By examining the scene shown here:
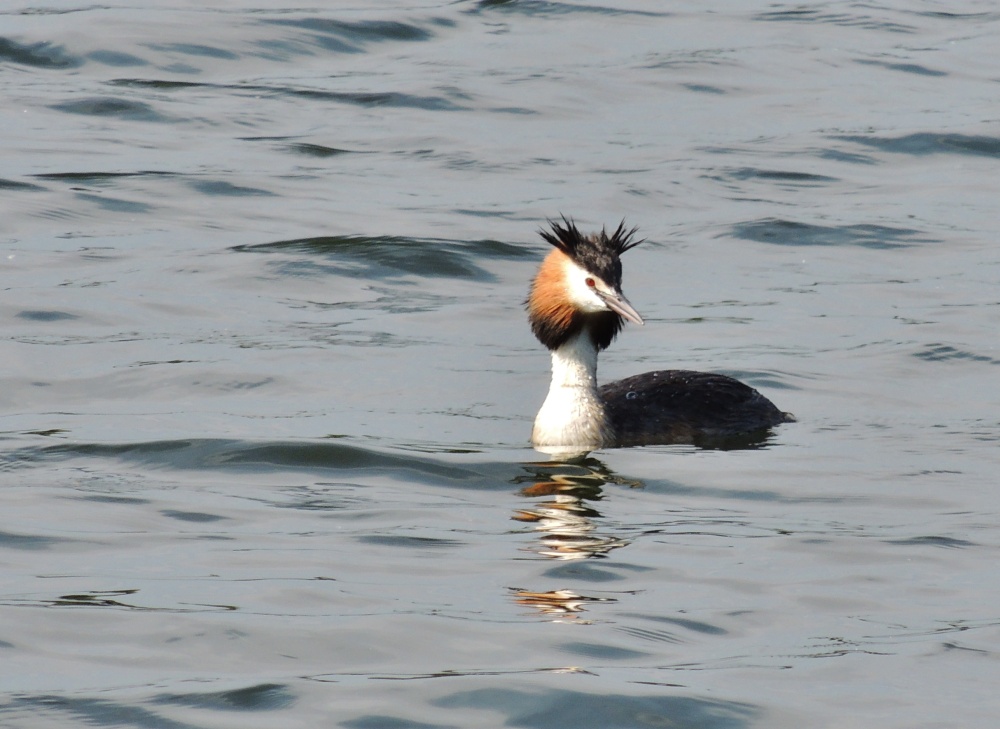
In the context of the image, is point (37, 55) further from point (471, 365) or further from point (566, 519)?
point (566, 519)

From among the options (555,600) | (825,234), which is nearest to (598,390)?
(555,600)

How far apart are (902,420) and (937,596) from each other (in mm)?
4085

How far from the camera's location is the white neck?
10922 mm

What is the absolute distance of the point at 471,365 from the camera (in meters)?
13.1

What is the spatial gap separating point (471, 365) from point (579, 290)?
2.44m

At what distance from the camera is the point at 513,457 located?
10.7 meters

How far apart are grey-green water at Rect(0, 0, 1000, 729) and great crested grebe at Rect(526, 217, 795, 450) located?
0.98 ft

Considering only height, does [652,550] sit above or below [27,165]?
below

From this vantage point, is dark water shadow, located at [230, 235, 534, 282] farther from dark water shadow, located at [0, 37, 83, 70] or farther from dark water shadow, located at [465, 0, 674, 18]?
dark water shadow, located at [465, 0, 674, 18]

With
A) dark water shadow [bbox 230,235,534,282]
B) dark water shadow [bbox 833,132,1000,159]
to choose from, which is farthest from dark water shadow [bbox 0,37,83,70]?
dark water shadow [bbox 833,132,1000,159]

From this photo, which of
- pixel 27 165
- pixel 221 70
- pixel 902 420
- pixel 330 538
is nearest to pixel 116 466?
pixel 330 538

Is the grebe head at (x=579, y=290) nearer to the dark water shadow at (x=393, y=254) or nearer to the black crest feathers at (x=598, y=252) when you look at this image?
the black crest feathers at (x=598, y=252)

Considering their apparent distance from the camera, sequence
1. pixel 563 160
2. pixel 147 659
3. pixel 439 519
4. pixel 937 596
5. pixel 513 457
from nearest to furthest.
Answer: pixel 147 659, pixel 937 596, pixel 439 519, pixel 513 457, pixel 563 160

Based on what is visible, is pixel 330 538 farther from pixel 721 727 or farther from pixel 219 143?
pixel 219 143
